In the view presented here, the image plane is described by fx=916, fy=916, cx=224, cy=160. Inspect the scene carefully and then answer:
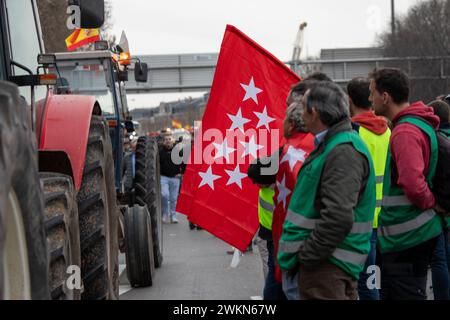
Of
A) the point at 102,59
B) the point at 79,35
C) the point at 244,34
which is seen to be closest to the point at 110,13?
the point at 79,35

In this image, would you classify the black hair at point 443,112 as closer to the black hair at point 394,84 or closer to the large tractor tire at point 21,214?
the black hair at point 394,84

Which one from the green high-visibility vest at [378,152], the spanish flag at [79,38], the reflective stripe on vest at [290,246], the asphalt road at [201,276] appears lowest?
the asphalt road at [201,276]

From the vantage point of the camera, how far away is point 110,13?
37188mm

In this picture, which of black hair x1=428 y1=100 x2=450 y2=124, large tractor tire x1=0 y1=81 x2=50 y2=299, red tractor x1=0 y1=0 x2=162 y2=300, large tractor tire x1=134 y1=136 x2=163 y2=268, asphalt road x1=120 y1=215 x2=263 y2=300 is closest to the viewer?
large tractor tire x1=0 y1=81 x2=50 y2=299

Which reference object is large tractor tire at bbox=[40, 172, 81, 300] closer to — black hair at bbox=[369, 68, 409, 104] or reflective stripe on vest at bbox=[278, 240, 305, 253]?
reflective stripe on vest at bbox=[278, 240, 305, 253]

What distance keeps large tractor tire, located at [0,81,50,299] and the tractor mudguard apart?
5.79 ft

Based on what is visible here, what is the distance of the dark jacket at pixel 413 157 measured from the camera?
215 inches

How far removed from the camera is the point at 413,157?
Result: 5492mm

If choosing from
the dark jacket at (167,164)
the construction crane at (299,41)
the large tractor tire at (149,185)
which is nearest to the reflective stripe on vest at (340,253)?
the large tractor tire at (149,185)

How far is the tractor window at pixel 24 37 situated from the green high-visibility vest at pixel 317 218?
6.47 feet

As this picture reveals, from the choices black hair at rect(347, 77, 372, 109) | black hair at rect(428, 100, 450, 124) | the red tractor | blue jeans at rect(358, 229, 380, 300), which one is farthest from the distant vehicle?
Result: the red tractor

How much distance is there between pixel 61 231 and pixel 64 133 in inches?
54.5

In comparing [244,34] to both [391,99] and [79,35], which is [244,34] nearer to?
[391,99]

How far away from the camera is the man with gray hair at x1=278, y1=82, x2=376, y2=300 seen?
4.55m
